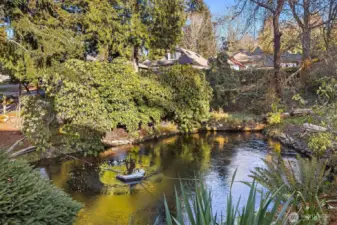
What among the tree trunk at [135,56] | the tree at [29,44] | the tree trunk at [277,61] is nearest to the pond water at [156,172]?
the tree trunk at [277,61]

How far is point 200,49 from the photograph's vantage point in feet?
100

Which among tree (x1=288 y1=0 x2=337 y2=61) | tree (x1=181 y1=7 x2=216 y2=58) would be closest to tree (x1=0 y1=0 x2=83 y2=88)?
tree (x1=288 y1=0 x2=337 y2=61)

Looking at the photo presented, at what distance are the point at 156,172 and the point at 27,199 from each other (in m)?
6.15

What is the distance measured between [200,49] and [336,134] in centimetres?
2615

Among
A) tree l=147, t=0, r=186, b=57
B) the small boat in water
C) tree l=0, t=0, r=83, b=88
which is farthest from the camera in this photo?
tree l=147, t=0, r=186, b=57

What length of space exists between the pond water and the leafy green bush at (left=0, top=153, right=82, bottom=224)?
183 cm

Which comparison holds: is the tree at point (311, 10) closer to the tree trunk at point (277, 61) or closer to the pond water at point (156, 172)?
the tree trunk at point (277, 61)

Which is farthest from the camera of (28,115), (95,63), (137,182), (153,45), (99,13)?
(153,45)

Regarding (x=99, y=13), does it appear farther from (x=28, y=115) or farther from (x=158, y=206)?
(x=158, y=206)

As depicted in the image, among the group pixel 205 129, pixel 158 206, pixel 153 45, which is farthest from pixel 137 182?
pixel 153 45

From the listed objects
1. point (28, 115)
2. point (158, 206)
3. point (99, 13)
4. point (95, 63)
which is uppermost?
point (99, 13)

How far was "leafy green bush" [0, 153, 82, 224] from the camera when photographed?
2588mm

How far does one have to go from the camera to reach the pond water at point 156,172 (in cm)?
628

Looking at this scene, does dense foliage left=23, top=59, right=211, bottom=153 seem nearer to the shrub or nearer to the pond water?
the pond water
